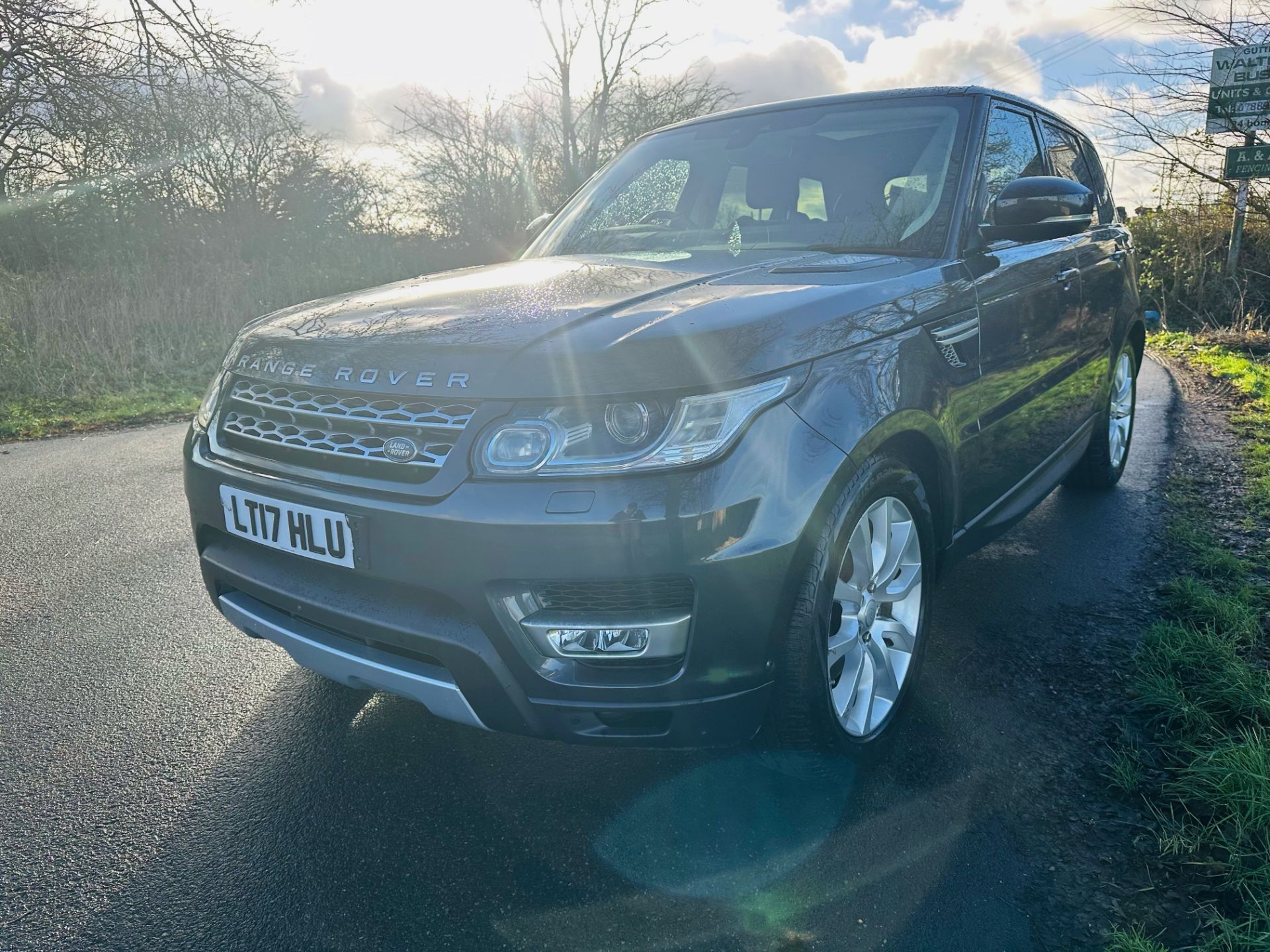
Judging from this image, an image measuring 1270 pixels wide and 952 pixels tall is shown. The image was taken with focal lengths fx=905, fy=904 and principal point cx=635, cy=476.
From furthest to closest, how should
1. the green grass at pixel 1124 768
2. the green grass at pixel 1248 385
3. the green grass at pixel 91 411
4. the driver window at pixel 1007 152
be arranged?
the green grass at pixel 91 411, the green grass at pixel 1248 385, the driver window at pixel 1007 152, the green grass at pixel 1124 768

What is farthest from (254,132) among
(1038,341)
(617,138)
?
(1038,341)

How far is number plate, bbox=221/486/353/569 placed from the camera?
6.63 feet

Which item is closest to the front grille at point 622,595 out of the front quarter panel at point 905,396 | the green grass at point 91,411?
the front quarter panel at point 905,396

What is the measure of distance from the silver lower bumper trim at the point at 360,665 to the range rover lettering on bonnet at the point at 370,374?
599mm

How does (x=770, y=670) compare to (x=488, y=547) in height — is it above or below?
below

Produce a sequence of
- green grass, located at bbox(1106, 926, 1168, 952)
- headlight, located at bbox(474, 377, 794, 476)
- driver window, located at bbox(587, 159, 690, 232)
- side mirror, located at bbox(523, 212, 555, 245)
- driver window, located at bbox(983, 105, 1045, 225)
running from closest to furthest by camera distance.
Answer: green grass, located at bbox(1106, 926, 1168, 952)
headlight, located at bbox(474, 377, 794, 476)
driver window, located at bbox(983, 105, 1045, 225)
driver window, located at bbox(587, 159, 690, 232)
side mirror, located at bbox(523, 212, 555, 245)

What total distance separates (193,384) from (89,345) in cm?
157

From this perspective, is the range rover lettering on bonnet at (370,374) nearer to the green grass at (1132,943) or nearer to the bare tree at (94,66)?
the green grass at (1132,943)

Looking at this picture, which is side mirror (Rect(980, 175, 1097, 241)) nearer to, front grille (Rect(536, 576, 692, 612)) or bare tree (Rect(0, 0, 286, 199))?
front grille (Rect(536, 576, 692, 612))

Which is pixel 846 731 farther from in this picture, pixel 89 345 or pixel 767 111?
pixel 89 345

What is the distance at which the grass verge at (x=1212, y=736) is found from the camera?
186cm

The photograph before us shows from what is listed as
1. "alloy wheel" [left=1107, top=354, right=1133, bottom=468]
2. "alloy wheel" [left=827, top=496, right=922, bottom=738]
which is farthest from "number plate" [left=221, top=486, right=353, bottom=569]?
"alloy wheel" [left=1107, top=354, right=1133, bottom=468]

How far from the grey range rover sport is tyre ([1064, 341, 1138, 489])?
1.96 m

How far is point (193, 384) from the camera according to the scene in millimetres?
10234
